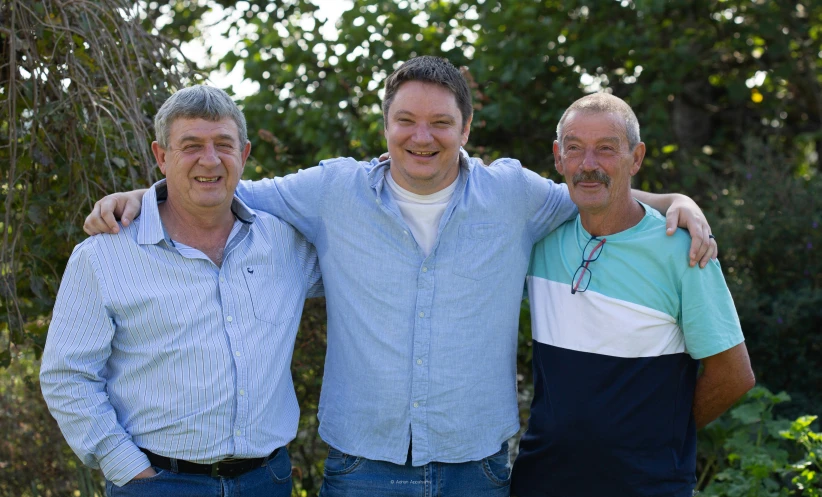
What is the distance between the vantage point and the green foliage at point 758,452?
11.8ft

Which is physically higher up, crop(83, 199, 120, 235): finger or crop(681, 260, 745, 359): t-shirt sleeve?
crop(83, 199, 120, 235): finger

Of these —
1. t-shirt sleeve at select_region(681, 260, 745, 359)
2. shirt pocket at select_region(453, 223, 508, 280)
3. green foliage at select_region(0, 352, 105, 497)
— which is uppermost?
shirt pocket at select_region(453, 223, 508, 280)

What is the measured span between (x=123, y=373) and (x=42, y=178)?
→ 118cm

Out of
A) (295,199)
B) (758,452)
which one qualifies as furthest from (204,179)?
(758,452)

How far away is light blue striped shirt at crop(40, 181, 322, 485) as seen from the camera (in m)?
2.39

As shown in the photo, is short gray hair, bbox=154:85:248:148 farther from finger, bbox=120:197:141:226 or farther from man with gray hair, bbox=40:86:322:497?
finger, bbox=120:197:141:226

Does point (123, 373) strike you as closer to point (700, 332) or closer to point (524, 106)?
point (700, 332)

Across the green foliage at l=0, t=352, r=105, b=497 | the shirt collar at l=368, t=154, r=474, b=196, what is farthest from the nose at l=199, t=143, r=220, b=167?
the green foliage at l=0, t=352, r=105, b=497

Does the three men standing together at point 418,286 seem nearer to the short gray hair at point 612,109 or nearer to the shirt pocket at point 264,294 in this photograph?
the shirt pocket at point 264,294

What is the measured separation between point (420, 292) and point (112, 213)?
95 centimetres

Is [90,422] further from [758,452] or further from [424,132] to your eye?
[758,452]

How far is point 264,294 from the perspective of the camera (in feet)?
8.57

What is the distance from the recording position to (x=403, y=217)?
283 centimetres

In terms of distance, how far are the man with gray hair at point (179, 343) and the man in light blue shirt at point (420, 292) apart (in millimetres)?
211
